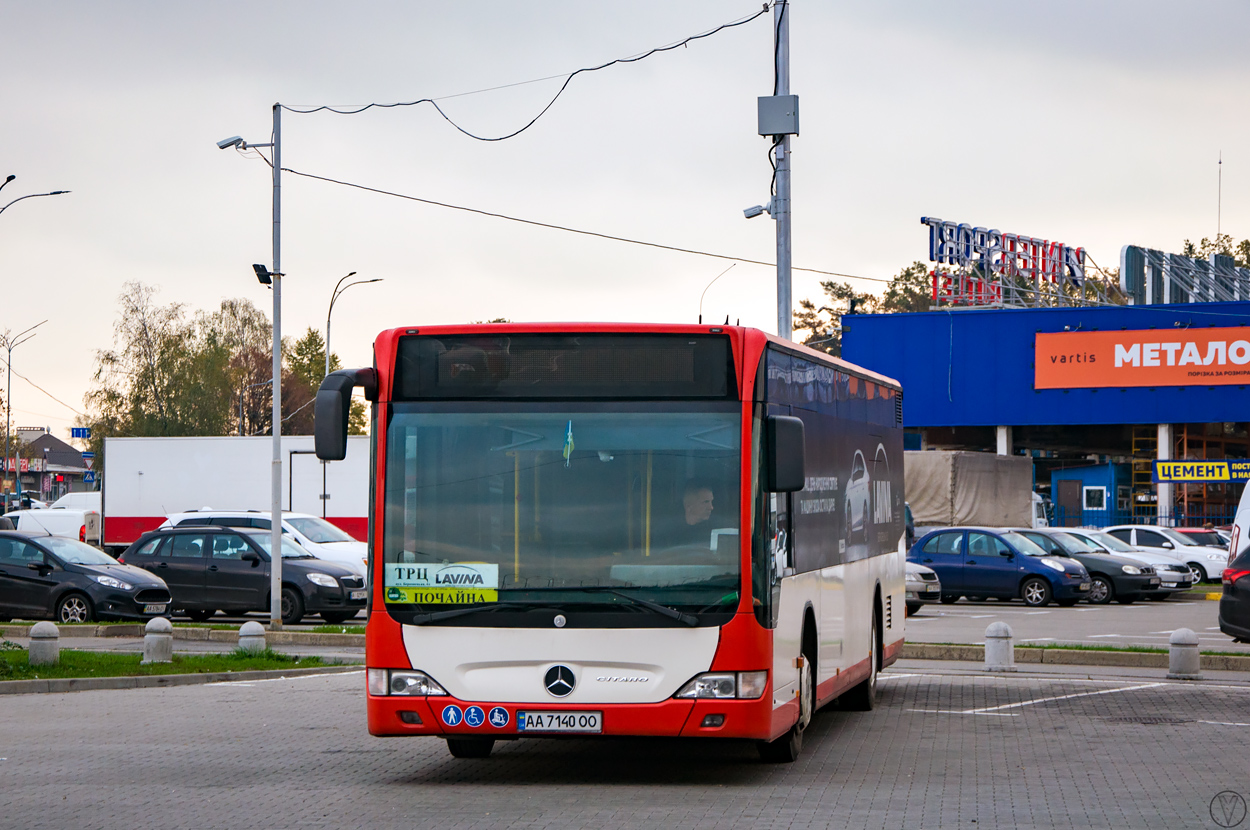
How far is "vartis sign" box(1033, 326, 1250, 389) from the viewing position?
165 ft

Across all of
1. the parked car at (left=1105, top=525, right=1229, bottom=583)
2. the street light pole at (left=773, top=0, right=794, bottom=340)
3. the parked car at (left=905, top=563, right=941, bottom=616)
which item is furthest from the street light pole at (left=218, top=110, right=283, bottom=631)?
the parked car at (left=1105, top=525, right=1229, bottom=583)

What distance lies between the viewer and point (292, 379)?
355ft

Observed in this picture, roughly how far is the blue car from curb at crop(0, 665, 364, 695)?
15767 mm

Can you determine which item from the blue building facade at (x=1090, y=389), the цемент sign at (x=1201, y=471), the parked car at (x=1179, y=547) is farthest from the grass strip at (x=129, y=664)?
the blue building facade at (x=1090, y=389)

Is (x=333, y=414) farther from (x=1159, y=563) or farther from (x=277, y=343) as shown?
(x=1159, y=563)

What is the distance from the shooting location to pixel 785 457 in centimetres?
906

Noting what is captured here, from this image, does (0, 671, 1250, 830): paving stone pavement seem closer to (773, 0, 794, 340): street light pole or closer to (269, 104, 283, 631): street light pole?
(773, 0, 794, 340): street light pole

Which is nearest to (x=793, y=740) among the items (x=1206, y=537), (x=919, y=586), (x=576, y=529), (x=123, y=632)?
(x=576, y=529)

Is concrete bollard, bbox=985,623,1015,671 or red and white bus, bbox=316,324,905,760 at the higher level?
red and white bus, bbox=316,324,905,760

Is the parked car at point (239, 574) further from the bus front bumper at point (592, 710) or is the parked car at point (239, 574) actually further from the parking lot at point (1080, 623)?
the bus front bumper at point (592, 710)

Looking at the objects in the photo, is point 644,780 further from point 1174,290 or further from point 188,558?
point 1174,290

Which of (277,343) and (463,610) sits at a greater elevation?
(277,343)

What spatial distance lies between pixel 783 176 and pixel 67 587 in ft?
40.5

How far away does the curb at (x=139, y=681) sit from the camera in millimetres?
15297
